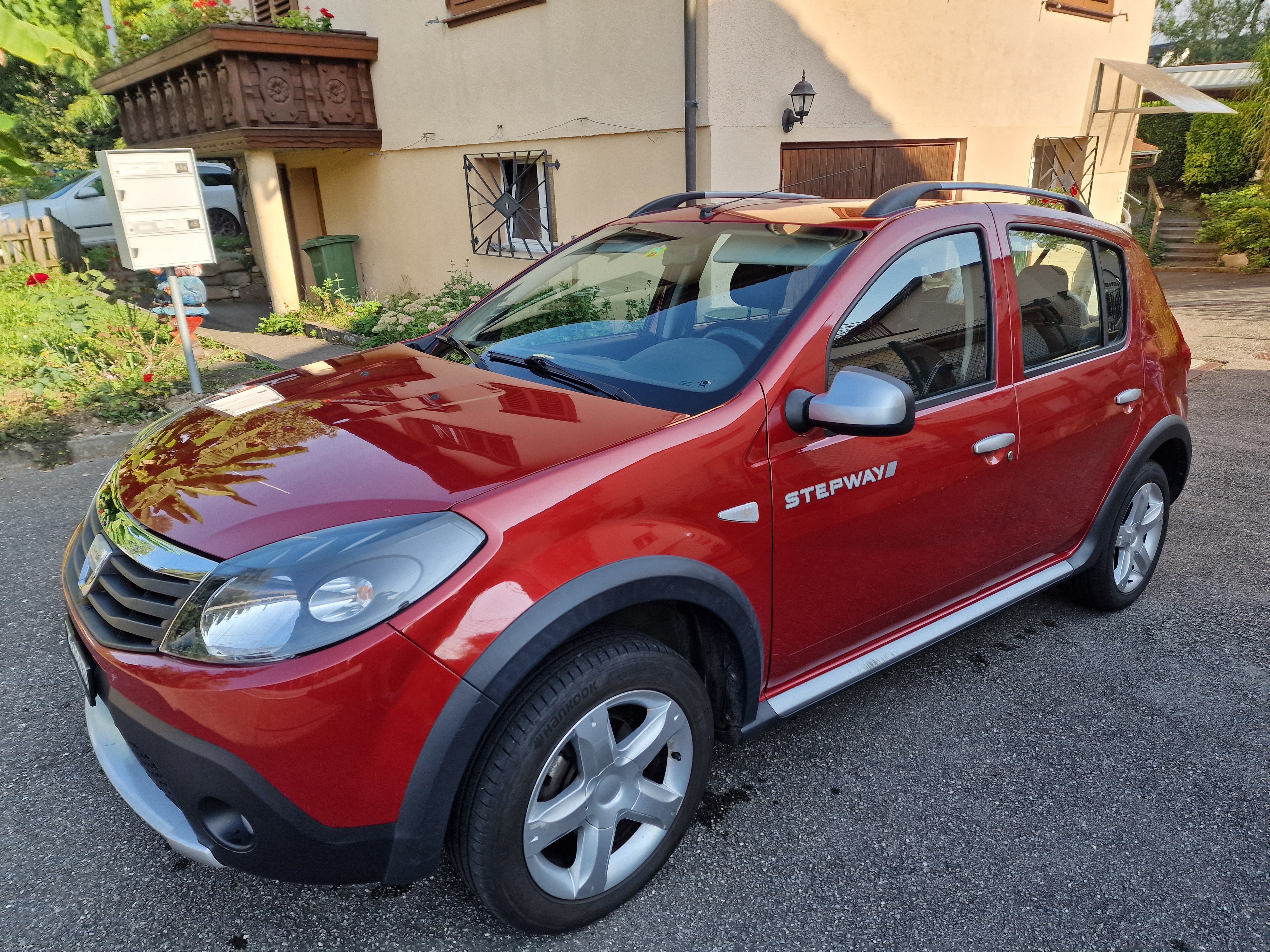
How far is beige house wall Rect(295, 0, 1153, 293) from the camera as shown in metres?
7.38

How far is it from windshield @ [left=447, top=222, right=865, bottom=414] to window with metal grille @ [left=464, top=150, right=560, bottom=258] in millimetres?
6007

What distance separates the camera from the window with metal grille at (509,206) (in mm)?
9227

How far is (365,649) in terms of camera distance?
Result: 67.8 inches

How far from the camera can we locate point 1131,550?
373 cm

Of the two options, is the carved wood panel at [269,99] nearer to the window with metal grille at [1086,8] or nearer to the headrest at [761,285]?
the window with metal grille at [1086,8]

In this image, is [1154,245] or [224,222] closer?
[224,222]

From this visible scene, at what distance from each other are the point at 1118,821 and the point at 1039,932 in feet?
1.89

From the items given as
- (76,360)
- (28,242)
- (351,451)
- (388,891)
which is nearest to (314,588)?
(351,451)

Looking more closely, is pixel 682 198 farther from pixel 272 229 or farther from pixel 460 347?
pixel 272 229

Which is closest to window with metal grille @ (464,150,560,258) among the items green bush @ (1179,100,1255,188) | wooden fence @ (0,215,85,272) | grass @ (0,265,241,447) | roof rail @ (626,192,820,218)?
grass @ (0,265,241,447)

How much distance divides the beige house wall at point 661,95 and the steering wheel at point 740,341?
5025 mm

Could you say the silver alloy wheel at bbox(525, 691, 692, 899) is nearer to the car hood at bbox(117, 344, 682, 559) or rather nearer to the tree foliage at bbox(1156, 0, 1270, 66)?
the car hood at bbox(117, 344, 682, 559)

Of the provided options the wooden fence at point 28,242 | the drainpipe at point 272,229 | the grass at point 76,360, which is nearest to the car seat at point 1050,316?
the grass at point 76,360

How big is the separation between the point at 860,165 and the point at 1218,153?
51.1ft
